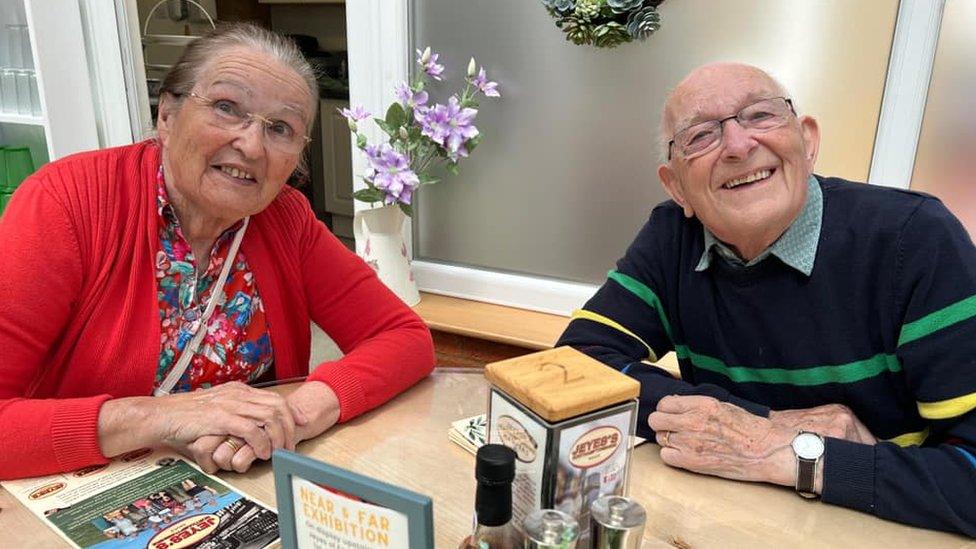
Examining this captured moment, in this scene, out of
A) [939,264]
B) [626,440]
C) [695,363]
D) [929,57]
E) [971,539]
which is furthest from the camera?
[929,57]

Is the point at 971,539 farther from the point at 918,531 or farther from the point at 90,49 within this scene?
the point at 90,49

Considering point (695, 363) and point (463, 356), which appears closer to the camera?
point (695, 363)

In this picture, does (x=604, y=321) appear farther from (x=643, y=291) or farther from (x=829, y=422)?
(x=829, y=422)

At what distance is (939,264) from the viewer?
975 millimetres

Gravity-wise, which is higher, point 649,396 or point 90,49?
point 90,49

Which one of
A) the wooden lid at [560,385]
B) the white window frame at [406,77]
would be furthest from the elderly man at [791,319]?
the white window frame at [406,77]

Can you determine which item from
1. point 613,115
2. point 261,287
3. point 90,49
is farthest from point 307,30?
point 261,287

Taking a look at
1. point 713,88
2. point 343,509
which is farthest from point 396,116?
point 343,509

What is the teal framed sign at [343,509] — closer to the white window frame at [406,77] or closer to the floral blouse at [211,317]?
the floral blouse at [211,317]

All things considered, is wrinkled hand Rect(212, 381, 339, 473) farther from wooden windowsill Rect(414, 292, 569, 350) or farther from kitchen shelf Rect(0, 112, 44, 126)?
kitchen shelf Rect(0, 112, 44, 126)

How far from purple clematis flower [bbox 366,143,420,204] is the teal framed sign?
145cm

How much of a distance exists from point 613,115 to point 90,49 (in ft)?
6.33

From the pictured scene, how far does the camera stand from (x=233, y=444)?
918mm

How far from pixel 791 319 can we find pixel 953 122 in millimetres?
1036
